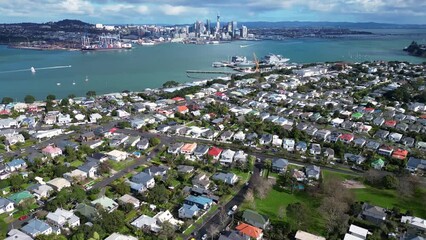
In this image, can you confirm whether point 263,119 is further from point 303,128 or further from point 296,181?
point 296,181

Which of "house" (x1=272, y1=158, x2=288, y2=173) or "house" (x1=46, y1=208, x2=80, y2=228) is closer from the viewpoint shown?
"house" (x1=46, y1=208, x2=80, y2=228)

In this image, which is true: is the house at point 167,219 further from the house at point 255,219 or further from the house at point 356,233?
the house at point 356,233

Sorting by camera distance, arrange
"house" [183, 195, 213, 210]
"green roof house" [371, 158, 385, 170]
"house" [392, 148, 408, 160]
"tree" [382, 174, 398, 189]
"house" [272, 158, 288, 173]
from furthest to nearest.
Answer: "house" [392, 148, 408, 160] → "green roof house" [371, 158, 385, 170] → "house" [272, 158, 288, 173] → "tree" [382, 174, 398, 189] → "house" [183, 195, 213, 210]

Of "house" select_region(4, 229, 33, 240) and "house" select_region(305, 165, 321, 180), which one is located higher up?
"house" select_region(305, 165, 321, 180)

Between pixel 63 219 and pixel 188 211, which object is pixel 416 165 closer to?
pixel 188 211

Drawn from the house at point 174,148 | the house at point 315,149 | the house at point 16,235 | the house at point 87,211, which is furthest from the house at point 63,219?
the house at point 315,149

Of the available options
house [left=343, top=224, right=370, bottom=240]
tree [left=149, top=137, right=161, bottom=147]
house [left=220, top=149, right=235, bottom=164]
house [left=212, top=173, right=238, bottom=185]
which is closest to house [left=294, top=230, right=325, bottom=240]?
house [left=343, top=224, right=370, bottom=240]

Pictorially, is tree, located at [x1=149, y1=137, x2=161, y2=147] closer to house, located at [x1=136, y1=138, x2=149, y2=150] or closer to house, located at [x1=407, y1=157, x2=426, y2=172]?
house, located at [x1=136, y1=138, x2=149, y2=150]

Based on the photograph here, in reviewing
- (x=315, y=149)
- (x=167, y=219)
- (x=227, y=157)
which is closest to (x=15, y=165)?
(x=167, y=219)
